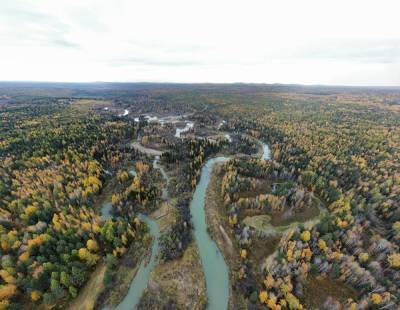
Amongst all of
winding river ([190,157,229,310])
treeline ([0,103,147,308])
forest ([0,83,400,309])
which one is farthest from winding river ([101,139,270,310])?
treeline ([0,103,147,308])

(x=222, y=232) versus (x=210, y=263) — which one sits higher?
(x=222, y=232)

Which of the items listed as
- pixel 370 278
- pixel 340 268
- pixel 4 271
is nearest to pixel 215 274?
pixel 340 268

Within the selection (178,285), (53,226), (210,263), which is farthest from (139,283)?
(53,226)

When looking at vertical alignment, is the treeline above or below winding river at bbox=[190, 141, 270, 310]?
above

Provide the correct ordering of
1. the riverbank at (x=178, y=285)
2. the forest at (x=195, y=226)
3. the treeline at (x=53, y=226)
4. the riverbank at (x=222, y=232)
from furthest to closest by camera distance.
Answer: the riverbank at (x=222, y=232) → the forest at (x=195, y=226) → the treeline at (x=53, y=226) → the riverbank at (x=178, y=285)

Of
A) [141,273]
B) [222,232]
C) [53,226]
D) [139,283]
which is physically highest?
[53,226]

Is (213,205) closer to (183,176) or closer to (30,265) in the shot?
(183,176)

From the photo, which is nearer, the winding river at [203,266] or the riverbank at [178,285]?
the riverbank at [178,285]

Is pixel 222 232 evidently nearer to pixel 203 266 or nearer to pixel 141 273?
pixel 203 266

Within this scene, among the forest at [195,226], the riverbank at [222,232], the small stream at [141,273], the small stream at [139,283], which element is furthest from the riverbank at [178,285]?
the riverbank at [222,232]

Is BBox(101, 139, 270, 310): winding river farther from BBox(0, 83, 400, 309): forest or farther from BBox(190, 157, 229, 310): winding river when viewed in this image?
BBox(0, 83, 400, 309): forest

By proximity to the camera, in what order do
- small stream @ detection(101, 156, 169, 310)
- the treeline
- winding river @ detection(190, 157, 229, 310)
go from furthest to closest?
1. winding river @ detection(190, 157, 229, 310)
2. small stream @ detection(101, 156, 169, 310)
3. the treeline

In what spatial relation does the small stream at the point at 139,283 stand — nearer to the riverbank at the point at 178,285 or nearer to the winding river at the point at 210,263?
the riverbank at the point at 178,285
